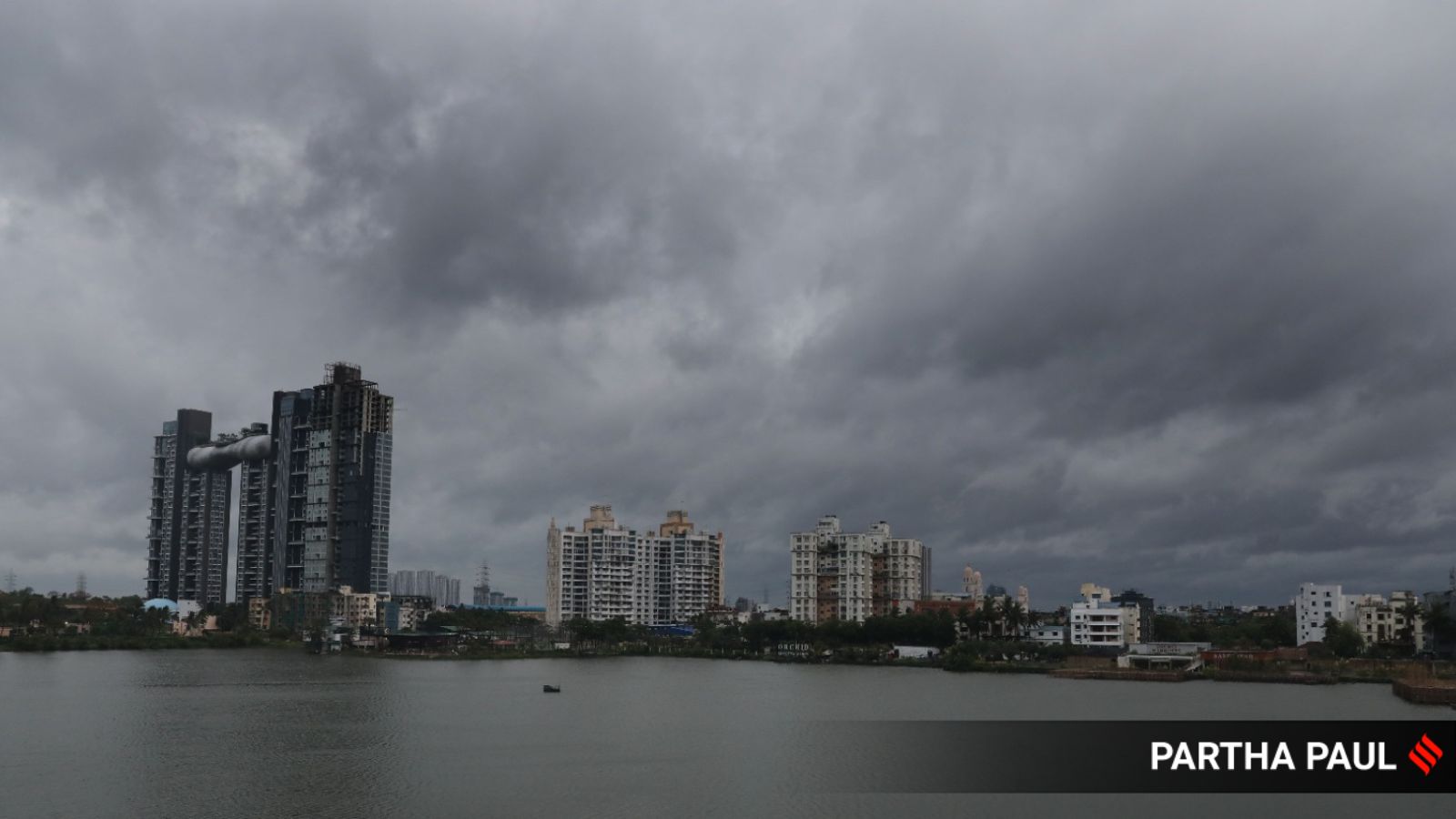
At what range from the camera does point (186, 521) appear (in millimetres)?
158875

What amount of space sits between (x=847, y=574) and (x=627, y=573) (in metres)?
37.1

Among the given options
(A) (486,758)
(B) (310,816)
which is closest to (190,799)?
(B) (310,816)

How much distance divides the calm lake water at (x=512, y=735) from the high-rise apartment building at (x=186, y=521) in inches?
3080

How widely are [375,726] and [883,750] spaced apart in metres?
20.2

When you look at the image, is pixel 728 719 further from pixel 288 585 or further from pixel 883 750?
pixel 288 585

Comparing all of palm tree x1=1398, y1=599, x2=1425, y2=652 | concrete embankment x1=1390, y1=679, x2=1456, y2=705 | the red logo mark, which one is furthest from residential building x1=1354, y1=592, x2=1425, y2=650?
the red logo mark

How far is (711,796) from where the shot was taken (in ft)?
101

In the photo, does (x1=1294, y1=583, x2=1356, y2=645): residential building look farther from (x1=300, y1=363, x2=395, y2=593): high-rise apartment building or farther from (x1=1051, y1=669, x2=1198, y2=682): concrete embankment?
(x1=300, y1=363, x2=395, y2=593): high-rise apartment building

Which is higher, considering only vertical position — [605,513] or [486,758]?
[605,513]

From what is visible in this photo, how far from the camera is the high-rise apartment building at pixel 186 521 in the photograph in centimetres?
15538
